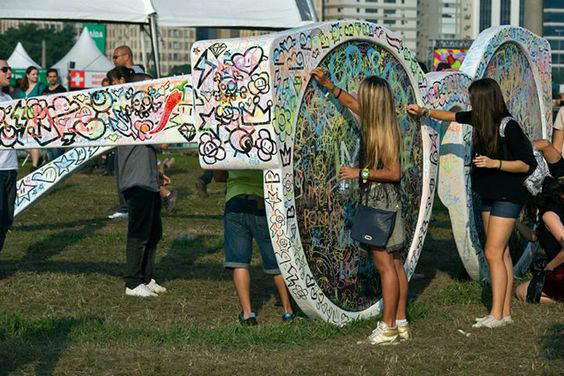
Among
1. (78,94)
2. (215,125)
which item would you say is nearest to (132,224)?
(78,94)

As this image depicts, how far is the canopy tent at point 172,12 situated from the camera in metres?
21.3

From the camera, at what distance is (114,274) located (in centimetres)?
1200

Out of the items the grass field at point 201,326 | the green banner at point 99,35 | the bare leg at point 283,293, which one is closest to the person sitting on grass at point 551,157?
the grass field at point 201,326

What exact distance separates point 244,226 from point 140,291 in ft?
6.14

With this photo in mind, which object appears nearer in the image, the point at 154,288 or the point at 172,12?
the point at 154,288

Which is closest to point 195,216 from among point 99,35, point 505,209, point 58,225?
point 58,225

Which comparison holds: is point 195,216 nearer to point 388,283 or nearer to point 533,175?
point 533,175

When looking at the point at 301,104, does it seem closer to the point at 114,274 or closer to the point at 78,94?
the point at 78,94

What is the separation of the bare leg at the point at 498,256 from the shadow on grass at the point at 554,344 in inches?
17.5

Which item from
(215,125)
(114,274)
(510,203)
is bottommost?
(114,274)

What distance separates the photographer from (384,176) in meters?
8.55

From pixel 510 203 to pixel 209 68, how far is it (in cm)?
254

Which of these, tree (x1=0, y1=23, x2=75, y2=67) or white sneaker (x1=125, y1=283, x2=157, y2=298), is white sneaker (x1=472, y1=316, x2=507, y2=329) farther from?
tree (x1=0, y1=23, x2=75, y2=67)

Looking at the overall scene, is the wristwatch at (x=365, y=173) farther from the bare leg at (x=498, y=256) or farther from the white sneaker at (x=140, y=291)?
the white sneaker at (x=140, y=291)
